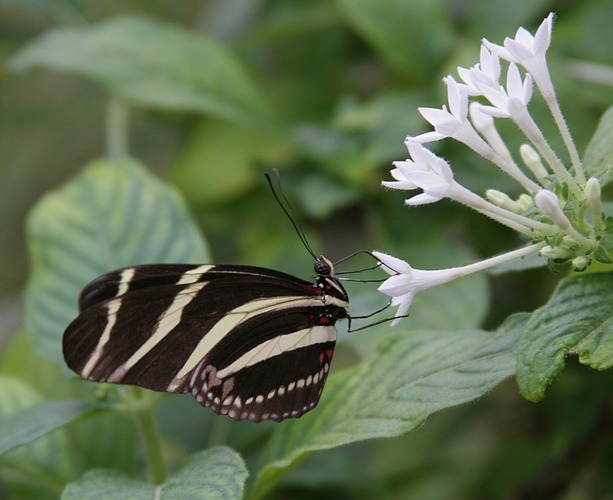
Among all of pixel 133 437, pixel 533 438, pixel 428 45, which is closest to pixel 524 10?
pixel 428 45

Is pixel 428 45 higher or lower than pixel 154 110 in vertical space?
higher

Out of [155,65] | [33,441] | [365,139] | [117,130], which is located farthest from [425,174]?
[117,130]

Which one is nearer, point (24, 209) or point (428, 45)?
point (428, 45)

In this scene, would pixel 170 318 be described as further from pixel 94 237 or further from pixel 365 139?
pixel 365 139

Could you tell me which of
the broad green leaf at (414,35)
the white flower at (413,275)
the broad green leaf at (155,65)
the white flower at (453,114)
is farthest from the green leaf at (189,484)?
the broad green leaf at (414,35)

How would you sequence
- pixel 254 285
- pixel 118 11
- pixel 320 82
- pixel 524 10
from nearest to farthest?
pixel 254 285, pixel 524 10, pixel 320 82, pixel 118 11

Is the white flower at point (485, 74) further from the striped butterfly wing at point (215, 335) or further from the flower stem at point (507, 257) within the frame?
the striped butterfly wing at point (215, 335)

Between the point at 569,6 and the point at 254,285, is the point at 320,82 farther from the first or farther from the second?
the point at 254,285
